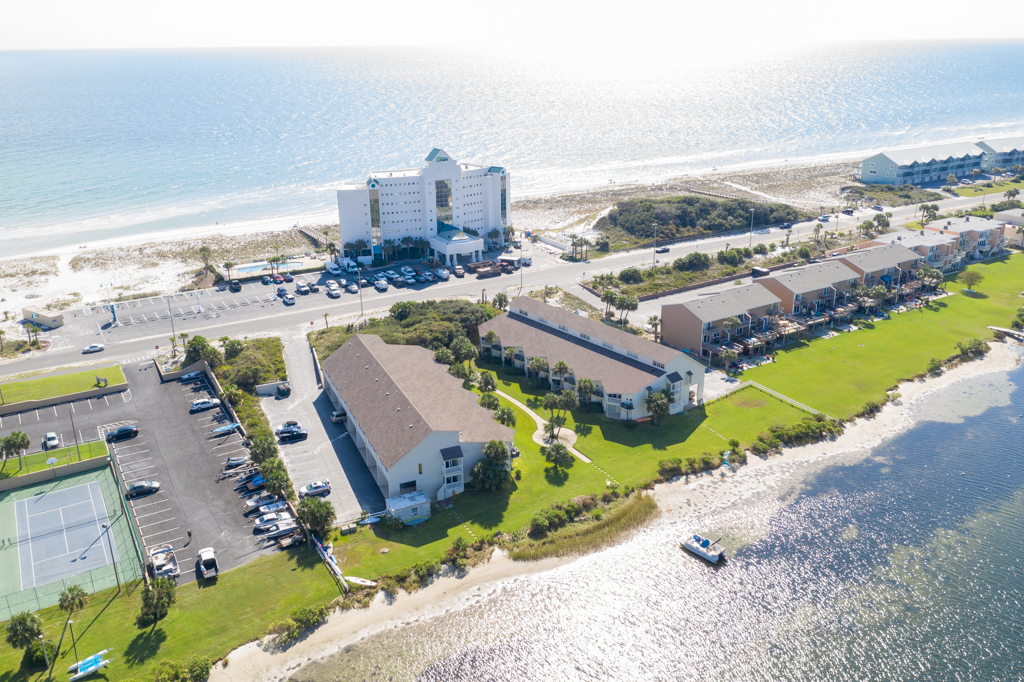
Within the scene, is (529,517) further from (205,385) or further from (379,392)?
(205,385)

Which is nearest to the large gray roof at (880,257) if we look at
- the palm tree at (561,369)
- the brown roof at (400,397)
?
the palm tree at (561,369)

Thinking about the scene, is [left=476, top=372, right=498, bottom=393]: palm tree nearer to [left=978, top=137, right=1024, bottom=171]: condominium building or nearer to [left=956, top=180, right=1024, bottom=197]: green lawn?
[left=956, top=180, right=1024, bottom=197]: green lawn

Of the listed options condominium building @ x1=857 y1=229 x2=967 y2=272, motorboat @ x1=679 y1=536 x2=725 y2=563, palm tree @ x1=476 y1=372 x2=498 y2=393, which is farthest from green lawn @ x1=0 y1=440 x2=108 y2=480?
condominium building @ x1=857 y1=229 x2=967 y2=272

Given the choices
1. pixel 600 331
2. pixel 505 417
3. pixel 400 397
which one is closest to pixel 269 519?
pixel 400 397

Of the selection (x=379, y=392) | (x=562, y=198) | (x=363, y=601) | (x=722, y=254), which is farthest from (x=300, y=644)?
(x=562, y=198)

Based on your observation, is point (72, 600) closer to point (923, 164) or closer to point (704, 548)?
point (704, 548)
